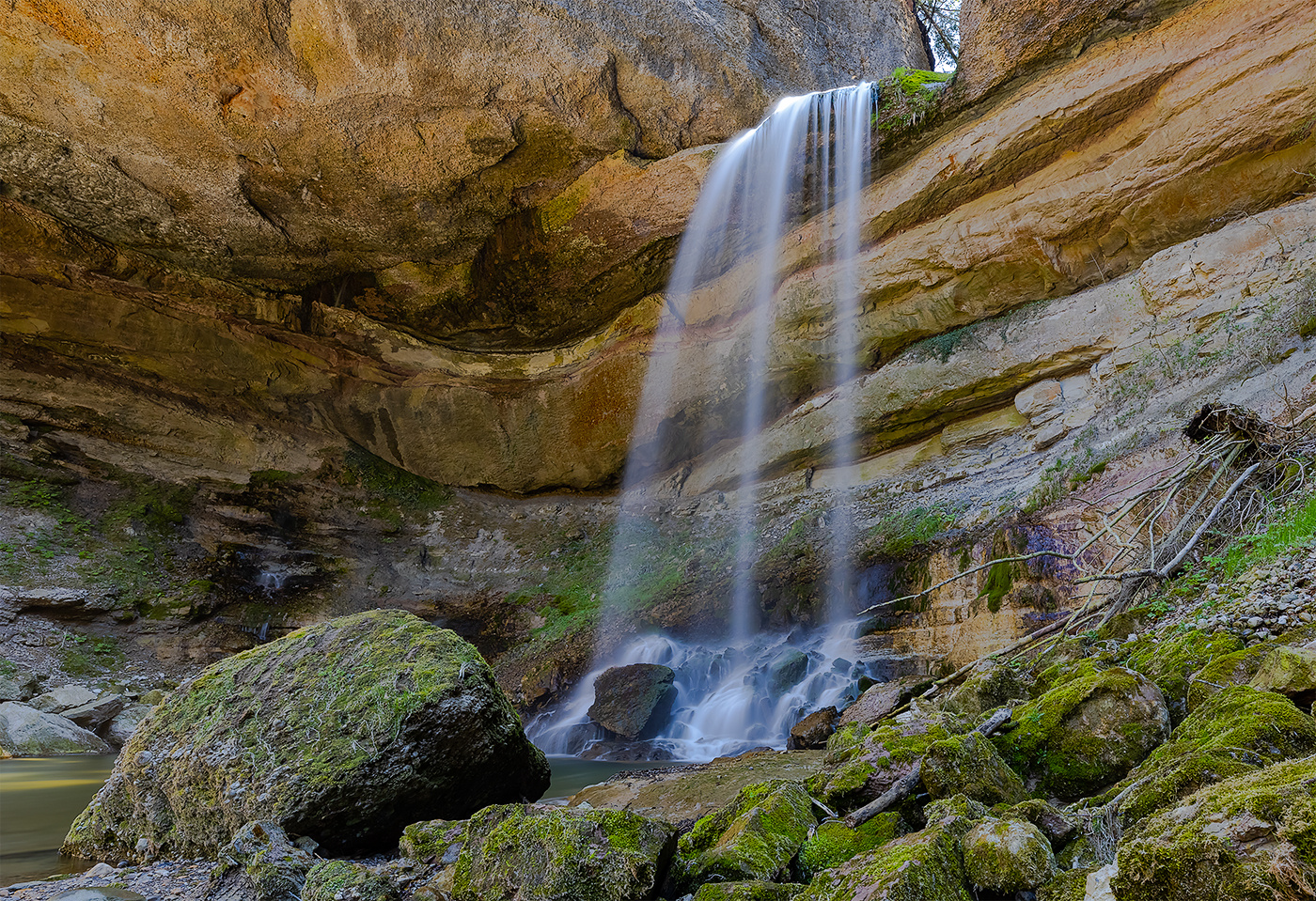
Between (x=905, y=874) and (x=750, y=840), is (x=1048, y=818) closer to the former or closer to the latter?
(x=905, y=874)

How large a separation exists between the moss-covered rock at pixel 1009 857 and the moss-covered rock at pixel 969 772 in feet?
1.33

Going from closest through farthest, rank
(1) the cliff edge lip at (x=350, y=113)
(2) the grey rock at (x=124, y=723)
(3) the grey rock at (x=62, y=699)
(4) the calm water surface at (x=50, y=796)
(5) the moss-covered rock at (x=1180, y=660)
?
(5) the moss-covered rock at (x=1180, y=660)
(4) the calm water surface at (x=50, y=796)
(2) the grey rock at (x=124, y=723)
(3) the grey rock at (x=62, y=699)
(1) the cliff edge lip at (x=350, y=113)

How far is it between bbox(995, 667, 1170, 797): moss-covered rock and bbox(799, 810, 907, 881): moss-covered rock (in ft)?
1.99

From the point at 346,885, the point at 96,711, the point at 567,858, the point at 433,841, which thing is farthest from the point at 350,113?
the point at 567,858

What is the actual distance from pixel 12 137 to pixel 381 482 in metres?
7.23

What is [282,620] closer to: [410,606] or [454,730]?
[410,606]

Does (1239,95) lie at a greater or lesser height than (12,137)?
lesser

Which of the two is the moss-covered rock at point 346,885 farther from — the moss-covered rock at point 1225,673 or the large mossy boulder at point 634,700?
the large mossy boulder at point 634,700

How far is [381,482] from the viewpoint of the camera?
1389 centimetres

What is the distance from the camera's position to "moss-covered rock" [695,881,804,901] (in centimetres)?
191

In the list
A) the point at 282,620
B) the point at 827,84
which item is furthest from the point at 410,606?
the point at 827,84

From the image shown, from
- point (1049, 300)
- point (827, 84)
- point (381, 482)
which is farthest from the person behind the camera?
point (381, 482)

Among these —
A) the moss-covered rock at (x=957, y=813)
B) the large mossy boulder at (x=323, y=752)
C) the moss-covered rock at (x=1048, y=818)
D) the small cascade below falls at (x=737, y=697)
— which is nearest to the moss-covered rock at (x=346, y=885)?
the large mossy boulder at (x=323, y=752)

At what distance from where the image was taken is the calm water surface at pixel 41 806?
3.21 meters
